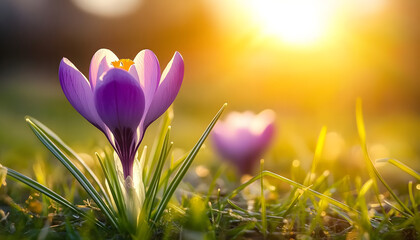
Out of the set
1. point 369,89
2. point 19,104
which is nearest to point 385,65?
point 369,89

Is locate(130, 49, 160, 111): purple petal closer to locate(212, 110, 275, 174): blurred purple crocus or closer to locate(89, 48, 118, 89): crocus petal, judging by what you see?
locate(89, 48, 118, 89): crocus petal

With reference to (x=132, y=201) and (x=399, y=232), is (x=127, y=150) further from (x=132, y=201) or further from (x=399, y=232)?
(x=399, y=232)

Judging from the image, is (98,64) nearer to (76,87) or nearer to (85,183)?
(76,87)

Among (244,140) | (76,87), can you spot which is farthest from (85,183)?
(244,140)

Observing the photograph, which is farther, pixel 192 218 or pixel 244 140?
pixel 244 140

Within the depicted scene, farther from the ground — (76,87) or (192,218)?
(76,87)
